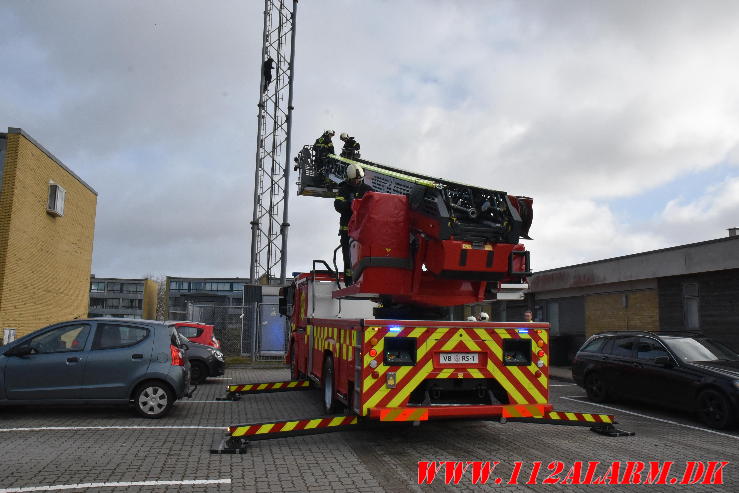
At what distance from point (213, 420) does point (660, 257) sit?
13543 millimetres

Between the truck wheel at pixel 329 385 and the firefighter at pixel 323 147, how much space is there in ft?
17.3

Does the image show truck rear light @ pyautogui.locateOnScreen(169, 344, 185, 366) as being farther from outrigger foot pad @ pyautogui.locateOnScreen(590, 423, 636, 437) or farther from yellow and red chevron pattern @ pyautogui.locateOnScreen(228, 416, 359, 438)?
outrigger foot pad @ pyautogui.locateOnScreen(590, 423, 636, 437)

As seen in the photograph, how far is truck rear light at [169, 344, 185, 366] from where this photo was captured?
Result: 929 centimetres

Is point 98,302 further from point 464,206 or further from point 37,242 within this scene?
point 464,206

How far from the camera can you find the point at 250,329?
2152cm

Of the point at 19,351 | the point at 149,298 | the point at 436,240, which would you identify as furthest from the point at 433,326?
the point at 149,298

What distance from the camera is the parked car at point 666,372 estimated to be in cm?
906

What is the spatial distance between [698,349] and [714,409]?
4.89 feet

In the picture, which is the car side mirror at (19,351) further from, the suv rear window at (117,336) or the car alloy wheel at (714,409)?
the car alloy wheel at (714,409)

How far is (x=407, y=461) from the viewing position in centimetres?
641

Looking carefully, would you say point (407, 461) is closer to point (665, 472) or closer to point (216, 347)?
point (665, 472)

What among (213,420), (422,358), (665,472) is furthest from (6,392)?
(665,472)

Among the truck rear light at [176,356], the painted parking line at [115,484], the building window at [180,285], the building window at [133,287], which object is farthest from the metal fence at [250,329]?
the building window at [133,287]

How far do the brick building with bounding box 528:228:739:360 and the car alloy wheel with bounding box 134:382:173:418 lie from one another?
13.4m
